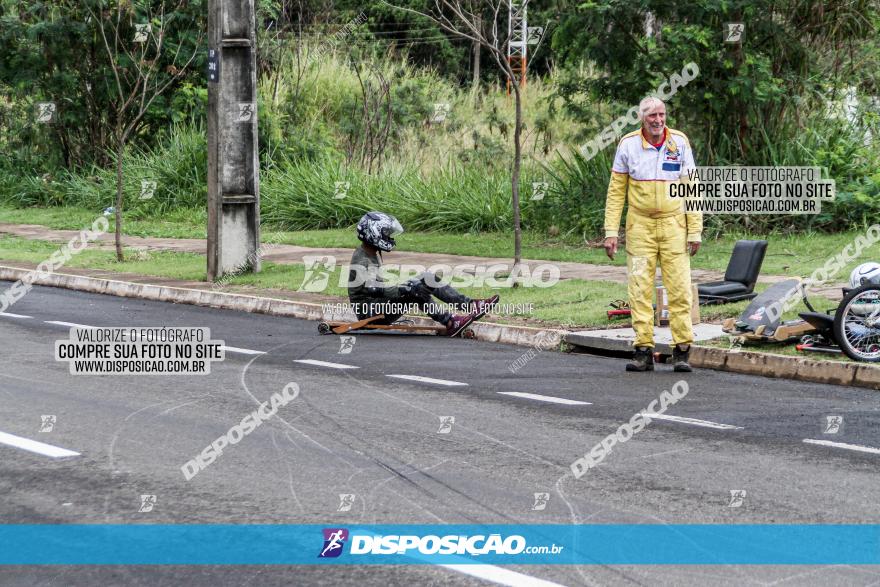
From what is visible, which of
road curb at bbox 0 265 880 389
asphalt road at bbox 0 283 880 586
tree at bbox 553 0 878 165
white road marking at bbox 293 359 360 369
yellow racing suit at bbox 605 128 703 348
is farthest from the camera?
tree at bbox 553 0 878 165

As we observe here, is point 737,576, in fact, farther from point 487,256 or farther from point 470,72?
point 470,72

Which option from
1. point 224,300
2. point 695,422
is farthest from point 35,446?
point 224,300

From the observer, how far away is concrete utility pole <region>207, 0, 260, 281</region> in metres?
17.1

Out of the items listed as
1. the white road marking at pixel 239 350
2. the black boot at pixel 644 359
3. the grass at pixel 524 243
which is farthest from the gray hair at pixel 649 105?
the grass at pixel 524 243

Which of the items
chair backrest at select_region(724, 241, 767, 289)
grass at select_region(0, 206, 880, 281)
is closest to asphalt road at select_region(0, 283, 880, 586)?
chair backrest at select_region(724, 241, 767, 289)

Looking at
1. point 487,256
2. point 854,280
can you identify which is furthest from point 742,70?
point 854,280

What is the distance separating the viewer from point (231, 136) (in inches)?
680

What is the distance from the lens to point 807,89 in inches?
781

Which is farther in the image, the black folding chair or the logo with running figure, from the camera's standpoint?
the black folding chair

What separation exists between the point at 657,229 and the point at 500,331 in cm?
261

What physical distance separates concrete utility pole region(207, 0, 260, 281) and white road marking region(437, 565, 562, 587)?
12.4 meters

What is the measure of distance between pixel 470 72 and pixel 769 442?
160ft

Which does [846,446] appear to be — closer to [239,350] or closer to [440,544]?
[440,544]

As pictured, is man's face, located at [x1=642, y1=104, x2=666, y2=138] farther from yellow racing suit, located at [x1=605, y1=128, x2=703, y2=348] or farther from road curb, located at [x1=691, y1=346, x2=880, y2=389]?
road curb, located at [x1=691, y1=346, x2=880, y2=389]
